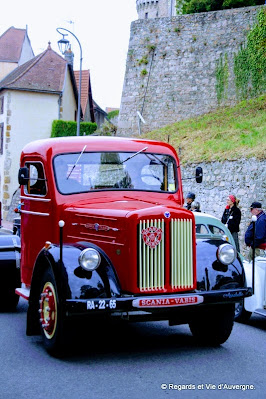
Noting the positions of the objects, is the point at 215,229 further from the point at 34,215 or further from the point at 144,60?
the point at 144,60

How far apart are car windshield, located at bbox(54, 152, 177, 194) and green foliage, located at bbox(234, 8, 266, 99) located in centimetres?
2451

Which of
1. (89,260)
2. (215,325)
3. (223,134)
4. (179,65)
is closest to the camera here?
(89,260)

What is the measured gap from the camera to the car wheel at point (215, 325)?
810 cm

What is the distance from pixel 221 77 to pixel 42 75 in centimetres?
1589

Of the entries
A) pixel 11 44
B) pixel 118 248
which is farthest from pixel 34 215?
pixel 11 44

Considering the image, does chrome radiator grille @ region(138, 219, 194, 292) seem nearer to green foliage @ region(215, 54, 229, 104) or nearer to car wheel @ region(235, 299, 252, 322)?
car wheel @ region(235, 299, 252, 322)

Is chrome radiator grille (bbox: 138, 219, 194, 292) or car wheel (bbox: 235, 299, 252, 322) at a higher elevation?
chrome radiator grille (bbox: 138, 219, 194, 292)

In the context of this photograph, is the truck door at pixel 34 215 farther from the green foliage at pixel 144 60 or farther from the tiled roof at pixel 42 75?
the tiled roof at pixel 42 75

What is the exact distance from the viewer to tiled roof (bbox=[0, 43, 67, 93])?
4616 centimetres

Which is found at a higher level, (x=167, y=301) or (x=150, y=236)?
(x=150, y=236)

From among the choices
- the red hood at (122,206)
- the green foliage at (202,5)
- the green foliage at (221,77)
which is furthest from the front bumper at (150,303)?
the green foliage at (202,5)

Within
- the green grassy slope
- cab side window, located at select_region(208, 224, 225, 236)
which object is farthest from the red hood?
the green grassy slope

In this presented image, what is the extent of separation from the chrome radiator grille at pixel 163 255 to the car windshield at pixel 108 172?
1.48 metres

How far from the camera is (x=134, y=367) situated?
7078mm
